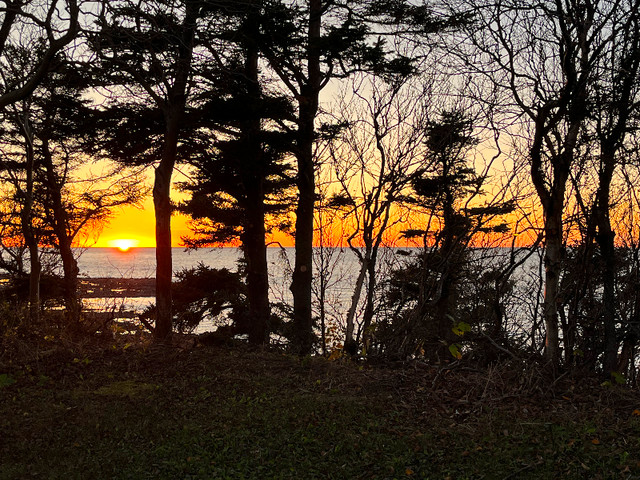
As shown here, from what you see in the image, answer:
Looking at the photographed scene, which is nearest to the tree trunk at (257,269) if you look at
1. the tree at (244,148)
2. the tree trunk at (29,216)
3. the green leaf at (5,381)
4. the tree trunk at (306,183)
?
the tree at (244,148)

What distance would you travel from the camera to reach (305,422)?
6.46 metres

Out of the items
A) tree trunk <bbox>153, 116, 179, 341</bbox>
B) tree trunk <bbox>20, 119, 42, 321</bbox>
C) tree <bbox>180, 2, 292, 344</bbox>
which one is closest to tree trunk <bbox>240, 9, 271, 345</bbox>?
tree <bbox>180, 2, 292, 344</bbox>

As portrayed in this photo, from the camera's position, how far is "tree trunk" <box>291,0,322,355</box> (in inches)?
536

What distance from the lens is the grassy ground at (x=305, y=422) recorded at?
5434mm

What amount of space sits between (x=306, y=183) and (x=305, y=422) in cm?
840

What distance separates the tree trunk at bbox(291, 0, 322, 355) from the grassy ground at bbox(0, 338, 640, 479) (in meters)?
5.28

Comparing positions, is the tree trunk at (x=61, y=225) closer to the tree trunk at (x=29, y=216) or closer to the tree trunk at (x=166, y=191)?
the tree trunk at (x=29, y=216)

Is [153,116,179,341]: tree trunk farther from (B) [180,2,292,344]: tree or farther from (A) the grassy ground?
(A) the grassy ground

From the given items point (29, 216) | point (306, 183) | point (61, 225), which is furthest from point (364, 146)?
point (61, 225)

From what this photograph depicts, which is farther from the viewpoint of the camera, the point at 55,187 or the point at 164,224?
the point at 55,187

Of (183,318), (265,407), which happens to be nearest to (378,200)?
(265,407)

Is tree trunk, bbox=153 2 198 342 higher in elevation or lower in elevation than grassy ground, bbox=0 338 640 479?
higher

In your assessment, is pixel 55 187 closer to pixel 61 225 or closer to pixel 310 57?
pixel 61 225

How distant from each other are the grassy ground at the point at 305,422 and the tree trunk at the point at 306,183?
528 cm
